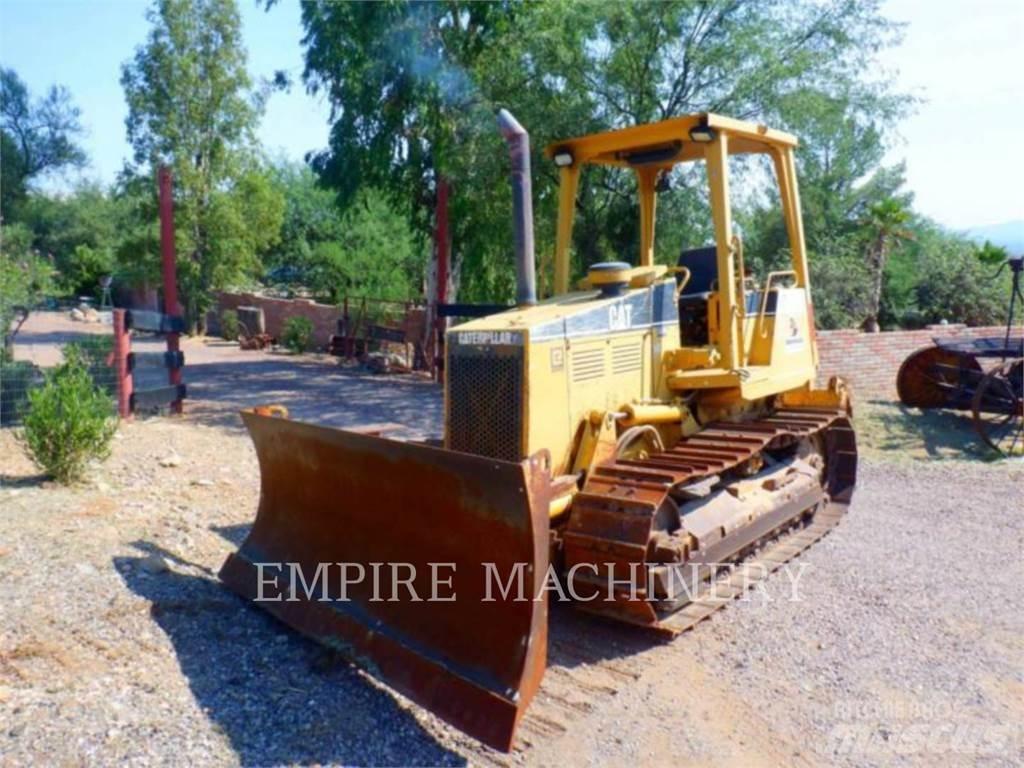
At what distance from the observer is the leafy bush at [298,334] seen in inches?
779

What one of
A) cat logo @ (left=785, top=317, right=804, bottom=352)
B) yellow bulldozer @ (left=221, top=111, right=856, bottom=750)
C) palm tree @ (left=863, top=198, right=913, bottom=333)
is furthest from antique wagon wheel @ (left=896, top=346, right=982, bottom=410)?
palm tree @ (left=863, top=198, right=913, bottom=333)

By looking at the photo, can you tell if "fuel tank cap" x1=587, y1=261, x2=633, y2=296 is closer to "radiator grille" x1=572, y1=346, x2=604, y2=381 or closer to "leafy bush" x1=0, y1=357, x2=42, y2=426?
"radiator grille" x1=572, y1=346, x2=604, y2=381

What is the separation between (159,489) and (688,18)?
9.01 metres

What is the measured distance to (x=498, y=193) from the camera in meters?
13.0

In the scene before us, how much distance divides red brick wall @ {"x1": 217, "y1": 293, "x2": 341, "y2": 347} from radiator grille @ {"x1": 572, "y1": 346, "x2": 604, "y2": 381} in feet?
51.1

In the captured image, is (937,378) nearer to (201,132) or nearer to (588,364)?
(588,364)

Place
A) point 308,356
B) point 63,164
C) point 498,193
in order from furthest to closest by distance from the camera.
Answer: point 63,164 < point 308,356 < point 498,193

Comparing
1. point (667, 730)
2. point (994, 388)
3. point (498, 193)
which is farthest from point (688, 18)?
point (667, 730)

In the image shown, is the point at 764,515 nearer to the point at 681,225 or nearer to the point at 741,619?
the point at 741,619

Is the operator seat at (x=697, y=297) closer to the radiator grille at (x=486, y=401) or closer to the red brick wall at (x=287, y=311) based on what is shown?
the radiator grille at (x=486, y=401)

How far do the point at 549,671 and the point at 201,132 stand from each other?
2310cm

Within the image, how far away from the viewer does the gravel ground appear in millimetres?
3402

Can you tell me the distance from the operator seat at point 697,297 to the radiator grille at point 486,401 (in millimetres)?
1724
